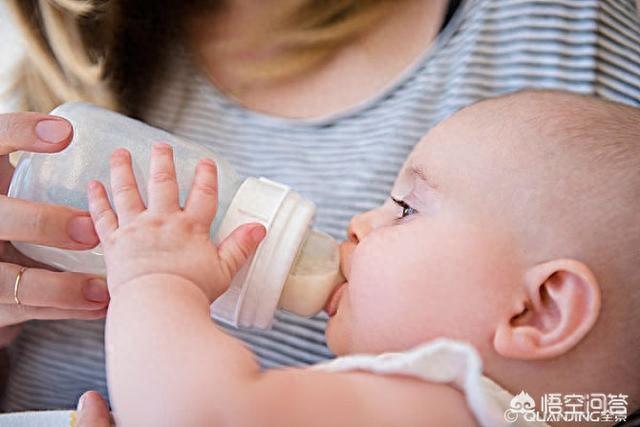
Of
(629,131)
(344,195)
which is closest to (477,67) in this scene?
(344,195)

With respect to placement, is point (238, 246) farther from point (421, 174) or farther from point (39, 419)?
point (39, 419)

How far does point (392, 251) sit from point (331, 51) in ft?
2.10

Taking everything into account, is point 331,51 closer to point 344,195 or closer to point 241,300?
point 344,195

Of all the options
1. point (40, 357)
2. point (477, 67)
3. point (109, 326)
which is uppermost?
point (477, 67)

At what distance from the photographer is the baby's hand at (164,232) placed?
0.77 m

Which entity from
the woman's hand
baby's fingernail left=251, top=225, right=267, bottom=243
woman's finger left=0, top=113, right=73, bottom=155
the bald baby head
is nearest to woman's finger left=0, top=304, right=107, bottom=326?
the woman's hand

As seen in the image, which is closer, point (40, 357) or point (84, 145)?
point (84, 145)

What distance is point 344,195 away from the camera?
3.81 feet

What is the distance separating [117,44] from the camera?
4.70 feet

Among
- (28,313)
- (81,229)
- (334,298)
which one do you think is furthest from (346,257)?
(28,313)

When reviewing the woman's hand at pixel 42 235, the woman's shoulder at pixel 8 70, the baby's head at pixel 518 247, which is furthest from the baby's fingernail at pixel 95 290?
the woman's shoulder at pixel 8 70

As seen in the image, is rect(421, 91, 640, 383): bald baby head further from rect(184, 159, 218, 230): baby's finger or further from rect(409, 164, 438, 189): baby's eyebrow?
rect(184, 159, 218, 230): baby's finger

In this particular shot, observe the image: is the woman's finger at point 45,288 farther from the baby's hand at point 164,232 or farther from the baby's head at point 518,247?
the baby's head at point 518,247

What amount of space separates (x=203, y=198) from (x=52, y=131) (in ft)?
0.69
